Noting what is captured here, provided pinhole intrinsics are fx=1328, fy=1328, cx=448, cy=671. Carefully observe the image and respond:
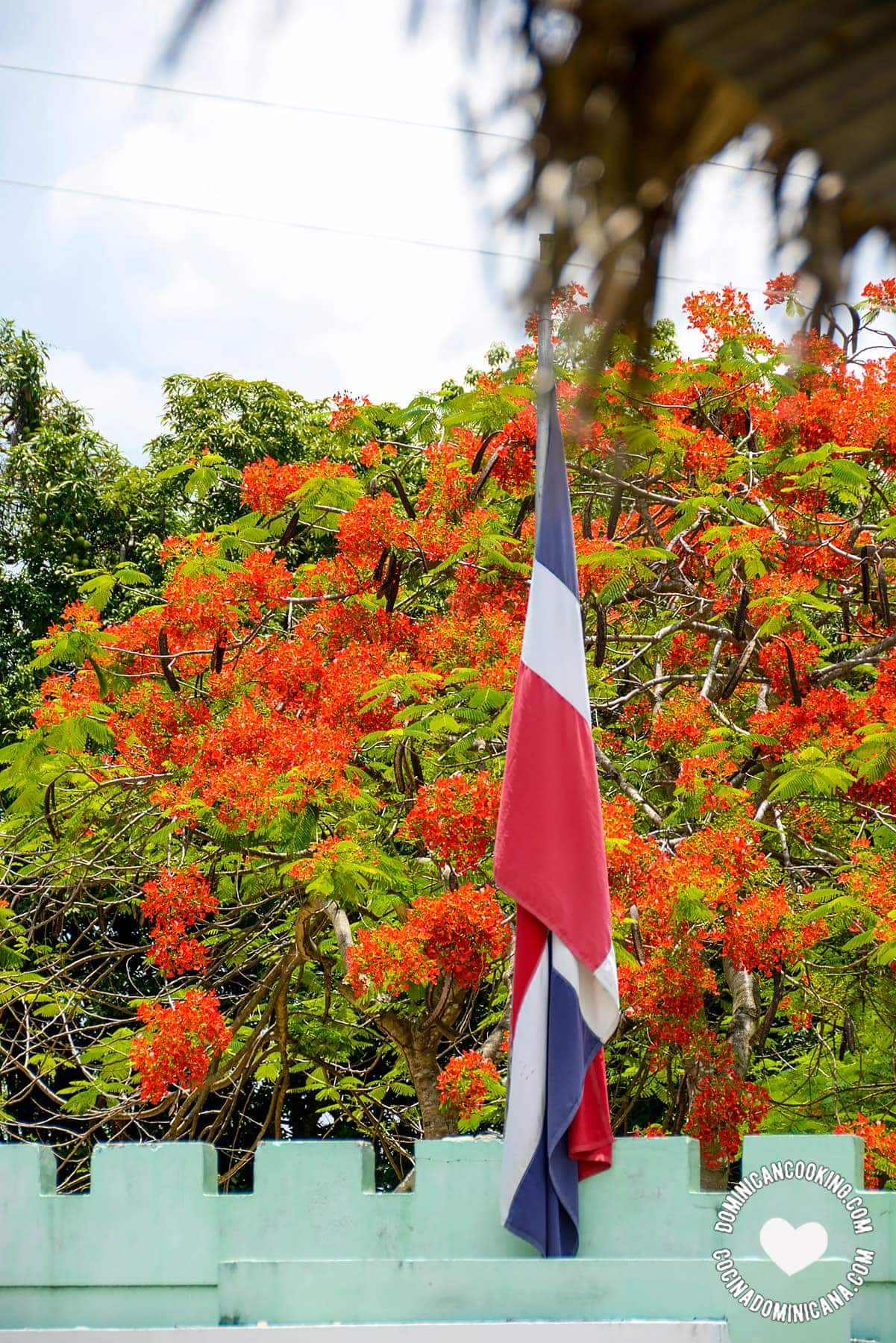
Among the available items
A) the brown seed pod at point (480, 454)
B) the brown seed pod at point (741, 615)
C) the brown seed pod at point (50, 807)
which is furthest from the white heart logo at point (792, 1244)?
the brown seed pod at point (50, 807)

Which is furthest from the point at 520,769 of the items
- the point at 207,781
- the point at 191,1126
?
the point at 191,1126

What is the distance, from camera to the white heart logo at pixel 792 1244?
14.9 feet

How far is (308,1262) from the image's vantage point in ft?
15.6

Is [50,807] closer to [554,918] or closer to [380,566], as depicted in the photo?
[380,566]

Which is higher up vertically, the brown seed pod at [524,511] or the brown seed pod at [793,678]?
the brown seed pod at [524,511]

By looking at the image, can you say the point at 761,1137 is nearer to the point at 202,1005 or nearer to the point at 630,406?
the point at 202,1005

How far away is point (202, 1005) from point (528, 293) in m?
4.84

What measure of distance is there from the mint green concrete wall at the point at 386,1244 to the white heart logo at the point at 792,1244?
3 cm

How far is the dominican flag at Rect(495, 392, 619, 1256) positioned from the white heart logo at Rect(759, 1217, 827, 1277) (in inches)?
23.8

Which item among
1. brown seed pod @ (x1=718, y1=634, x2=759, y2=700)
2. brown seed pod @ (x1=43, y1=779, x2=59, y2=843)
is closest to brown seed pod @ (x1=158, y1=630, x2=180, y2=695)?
brown seed pod @ (x1=43, y1=779, x2=59, y2=843)

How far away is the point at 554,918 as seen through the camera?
481 cm

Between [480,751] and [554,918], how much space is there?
1.83 m

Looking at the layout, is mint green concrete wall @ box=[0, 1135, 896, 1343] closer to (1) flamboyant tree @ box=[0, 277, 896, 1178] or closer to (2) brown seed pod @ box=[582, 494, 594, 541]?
(1) flamboyant tree @ box=[0, 277, 896, 1178]

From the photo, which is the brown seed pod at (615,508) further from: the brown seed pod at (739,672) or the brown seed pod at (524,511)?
the brown seed pod at (739,672)
